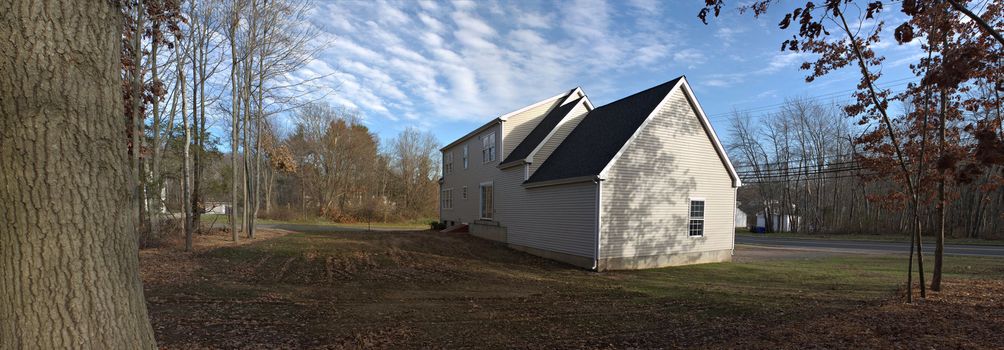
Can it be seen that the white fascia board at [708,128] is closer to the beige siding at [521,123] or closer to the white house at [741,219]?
the beige siding at [521,123]

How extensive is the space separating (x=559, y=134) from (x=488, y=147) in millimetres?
4101

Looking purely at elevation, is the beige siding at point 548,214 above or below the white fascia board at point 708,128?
below

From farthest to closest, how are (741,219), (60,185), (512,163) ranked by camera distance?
(741,219) < (512,163) < (60,185)

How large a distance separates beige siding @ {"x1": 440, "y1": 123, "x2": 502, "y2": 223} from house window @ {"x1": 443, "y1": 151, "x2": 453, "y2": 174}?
234 millimetres

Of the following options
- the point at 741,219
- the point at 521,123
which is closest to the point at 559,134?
the point at 521,123

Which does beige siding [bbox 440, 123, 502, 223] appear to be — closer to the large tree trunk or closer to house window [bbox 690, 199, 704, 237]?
house window [bbox 690, 199, 704, 237]

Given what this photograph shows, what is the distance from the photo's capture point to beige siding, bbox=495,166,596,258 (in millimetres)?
13500

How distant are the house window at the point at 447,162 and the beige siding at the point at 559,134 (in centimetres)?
971

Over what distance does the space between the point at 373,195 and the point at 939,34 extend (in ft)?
133

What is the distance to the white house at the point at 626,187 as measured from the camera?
1350cm

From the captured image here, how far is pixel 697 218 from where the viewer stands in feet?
50.1

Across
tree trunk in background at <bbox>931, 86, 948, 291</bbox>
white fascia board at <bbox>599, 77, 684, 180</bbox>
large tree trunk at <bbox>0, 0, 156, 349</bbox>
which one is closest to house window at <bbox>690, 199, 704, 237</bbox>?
white fascia board at <bbox>599, 77, 684, 180</bbox>

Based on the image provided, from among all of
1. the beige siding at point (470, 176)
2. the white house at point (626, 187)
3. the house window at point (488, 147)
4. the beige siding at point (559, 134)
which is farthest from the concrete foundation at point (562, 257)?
the house window at point (488, 147)

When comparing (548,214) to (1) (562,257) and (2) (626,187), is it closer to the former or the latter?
(1) (562,257)
